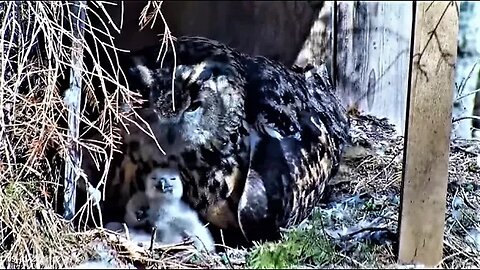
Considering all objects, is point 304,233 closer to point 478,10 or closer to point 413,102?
point 413,102

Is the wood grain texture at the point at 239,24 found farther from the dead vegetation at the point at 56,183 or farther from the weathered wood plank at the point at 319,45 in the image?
the dead vegetation at the point at 56,183

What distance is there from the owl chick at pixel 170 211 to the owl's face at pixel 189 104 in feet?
0.34

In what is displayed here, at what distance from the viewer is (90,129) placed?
72.5 inches

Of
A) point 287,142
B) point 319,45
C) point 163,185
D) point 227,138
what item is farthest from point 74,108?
point 319,45

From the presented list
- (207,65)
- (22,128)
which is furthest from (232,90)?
(22,128)

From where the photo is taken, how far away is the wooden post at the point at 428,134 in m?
1.45

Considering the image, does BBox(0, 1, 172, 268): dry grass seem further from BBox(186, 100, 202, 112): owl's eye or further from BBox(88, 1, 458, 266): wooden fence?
BBox(88, 1, 458, 266): wooden fence

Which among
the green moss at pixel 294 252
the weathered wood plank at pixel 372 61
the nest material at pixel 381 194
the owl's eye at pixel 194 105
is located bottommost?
the green moss at pixel 294 252

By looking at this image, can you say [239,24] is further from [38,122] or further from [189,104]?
[38,122]

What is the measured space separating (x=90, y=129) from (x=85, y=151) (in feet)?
0.25

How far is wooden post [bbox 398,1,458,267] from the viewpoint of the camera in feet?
4.74

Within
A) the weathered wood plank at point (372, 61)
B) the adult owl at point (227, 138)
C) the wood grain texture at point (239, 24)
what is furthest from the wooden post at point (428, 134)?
the wood grain texture at point (239, 24)

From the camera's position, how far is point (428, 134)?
4.91 feet

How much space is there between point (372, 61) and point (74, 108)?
3.52 ft
